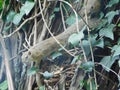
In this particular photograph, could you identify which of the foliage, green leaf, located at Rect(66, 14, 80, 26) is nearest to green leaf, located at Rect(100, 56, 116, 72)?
the foliage

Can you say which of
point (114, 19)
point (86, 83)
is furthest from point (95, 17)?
point (86, 83)

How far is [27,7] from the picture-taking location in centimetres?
145

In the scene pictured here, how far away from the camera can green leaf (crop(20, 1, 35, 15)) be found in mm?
1442

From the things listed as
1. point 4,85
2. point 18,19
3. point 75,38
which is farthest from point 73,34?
point 4,85

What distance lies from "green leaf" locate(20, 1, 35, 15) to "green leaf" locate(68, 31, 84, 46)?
0.36 metres

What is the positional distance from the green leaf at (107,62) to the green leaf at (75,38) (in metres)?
0.14

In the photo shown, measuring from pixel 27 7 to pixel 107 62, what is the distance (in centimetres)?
50

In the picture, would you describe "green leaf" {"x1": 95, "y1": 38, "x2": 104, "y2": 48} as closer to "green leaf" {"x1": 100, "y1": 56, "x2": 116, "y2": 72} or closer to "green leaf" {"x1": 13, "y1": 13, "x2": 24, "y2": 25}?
"green leaf" {"x1": 100, "y1": 56, "x2": 116, "y2": 72}

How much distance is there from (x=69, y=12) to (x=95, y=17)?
168mm

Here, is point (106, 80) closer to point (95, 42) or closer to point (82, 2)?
point (95, 42)

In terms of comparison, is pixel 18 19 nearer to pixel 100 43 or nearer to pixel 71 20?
pixel 71 20

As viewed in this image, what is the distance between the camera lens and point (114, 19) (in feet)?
4.21

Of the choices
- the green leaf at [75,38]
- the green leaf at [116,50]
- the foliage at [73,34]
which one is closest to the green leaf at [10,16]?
the foliage at [73,34]

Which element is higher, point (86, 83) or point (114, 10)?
point (114, 10)
